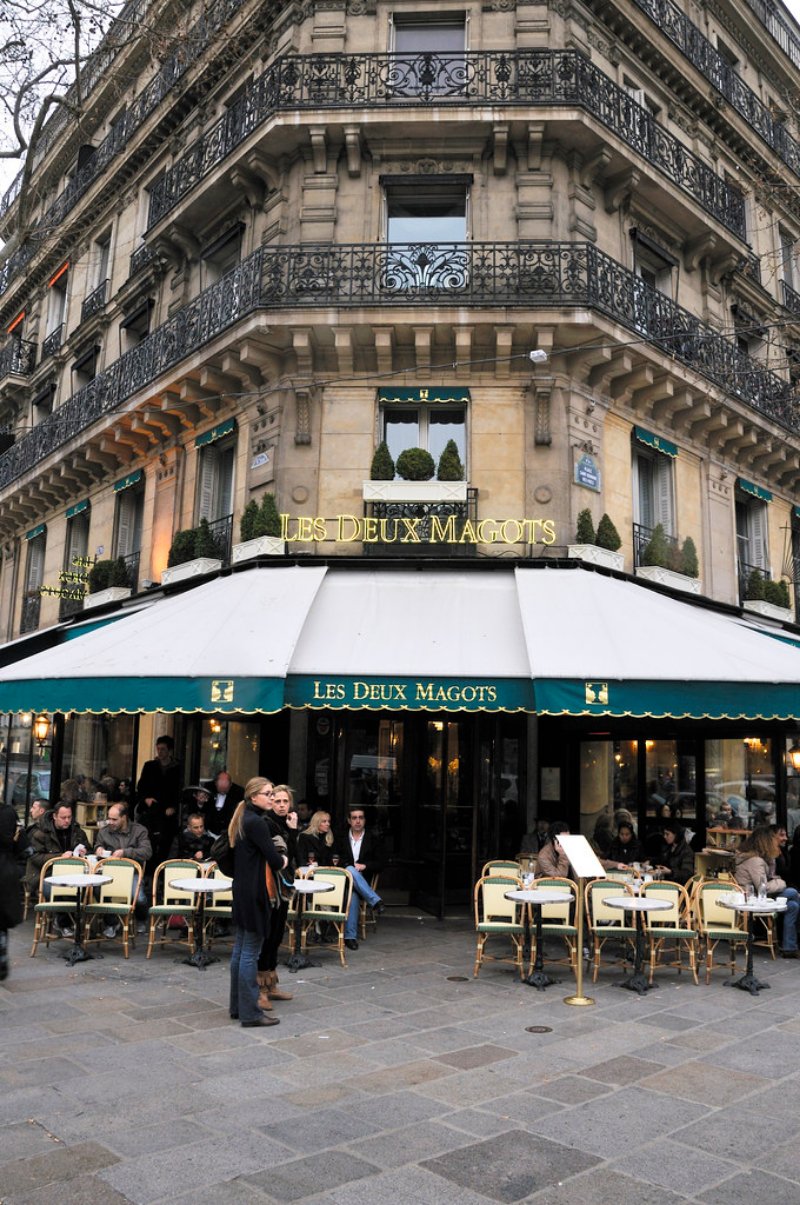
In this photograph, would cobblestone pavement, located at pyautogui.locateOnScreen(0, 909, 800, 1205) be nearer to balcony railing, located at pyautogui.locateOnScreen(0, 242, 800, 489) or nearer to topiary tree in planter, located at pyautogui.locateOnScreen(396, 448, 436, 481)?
topiary tree in planter, located at pyautogui.locateOnScreen(396, 448, 436, 481)

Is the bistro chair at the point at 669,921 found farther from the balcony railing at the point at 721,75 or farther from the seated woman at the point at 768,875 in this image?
the balcony railing at the point at 721,75

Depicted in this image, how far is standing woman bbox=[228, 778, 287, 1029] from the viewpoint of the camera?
6.21 meters

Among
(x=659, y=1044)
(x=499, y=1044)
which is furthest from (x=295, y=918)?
(x=659, y=1044)

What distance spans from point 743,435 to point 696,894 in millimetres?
8509

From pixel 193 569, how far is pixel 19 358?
42.2 feet

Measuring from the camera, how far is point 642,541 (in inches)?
505

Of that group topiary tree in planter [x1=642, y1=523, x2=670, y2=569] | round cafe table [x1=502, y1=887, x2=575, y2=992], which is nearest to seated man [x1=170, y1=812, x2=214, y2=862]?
round cafe table [x1=502, y1=887, x2=575, y2=992]

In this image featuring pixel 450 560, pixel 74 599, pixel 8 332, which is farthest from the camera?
pixel 8 332

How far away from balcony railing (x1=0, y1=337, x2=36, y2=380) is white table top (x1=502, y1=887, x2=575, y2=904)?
62.4 feet

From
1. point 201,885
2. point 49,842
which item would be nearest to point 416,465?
point 201,885

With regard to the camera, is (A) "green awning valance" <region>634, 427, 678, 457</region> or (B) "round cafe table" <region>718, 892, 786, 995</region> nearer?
(B) "round cafe table" <region>718, 892, 786, 995</region>

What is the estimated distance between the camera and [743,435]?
47.2ft

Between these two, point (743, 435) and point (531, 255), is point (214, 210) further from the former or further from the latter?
point (743, 435)

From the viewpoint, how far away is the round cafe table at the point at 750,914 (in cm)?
766
